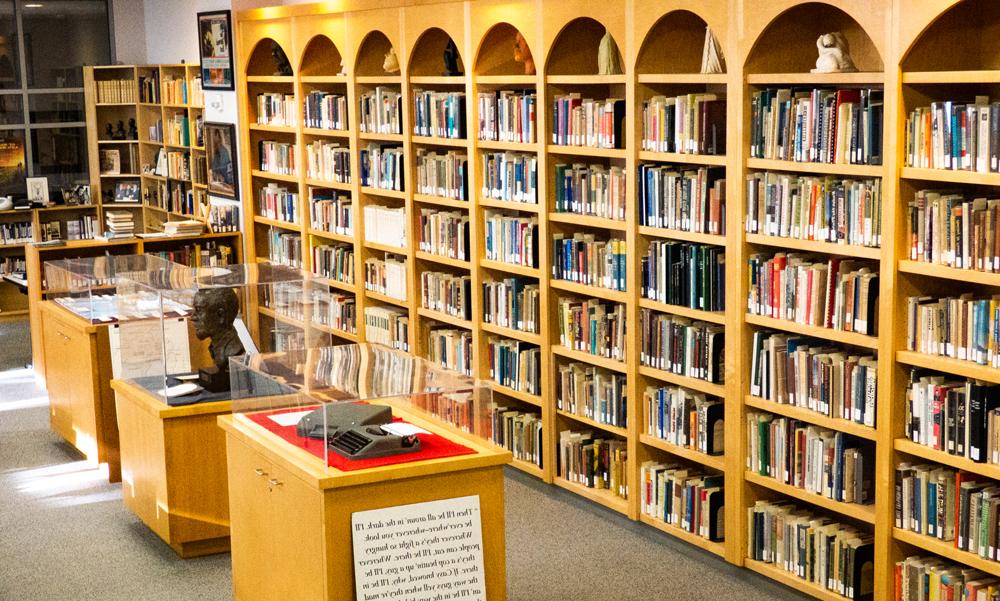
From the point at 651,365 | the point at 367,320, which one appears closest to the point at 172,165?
the point at 367,320

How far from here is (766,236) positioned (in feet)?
18.4

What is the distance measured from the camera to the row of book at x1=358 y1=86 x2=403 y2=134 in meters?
8.43

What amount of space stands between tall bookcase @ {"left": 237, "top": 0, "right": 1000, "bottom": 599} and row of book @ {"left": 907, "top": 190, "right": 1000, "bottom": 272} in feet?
0.16

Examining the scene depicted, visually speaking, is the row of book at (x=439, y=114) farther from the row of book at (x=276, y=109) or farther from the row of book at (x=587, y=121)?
the row of book at (x=276, y=109)

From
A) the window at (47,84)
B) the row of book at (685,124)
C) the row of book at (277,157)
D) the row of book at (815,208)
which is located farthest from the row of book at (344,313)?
the window at (47,84)

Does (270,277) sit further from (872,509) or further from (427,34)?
(872,509)

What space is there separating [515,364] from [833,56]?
116 inches

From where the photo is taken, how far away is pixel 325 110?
30.6 ft

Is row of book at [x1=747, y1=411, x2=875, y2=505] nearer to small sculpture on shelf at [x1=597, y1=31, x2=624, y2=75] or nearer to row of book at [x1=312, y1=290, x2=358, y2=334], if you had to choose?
small sculpture on shelf at [x1=597, y1=31, x2=624, y2=75]

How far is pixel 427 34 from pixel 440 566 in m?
4.53

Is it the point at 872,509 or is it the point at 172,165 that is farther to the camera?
the point at 172,165

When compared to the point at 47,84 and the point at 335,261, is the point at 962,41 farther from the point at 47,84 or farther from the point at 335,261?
the point at 47,84

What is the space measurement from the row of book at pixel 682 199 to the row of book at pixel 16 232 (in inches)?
342

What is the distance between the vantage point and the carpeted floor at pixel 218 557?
588cm
